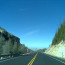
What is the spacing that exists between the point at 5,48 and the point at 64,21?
3921cm

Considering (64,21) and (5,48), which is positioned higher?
(64,21)

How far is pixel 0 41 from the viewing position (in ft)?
165

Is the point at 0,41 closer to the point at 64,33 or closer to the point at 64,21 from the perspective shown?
the point at 64,33

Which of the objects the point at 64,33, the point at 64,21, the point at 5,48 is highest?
the point at 64,21

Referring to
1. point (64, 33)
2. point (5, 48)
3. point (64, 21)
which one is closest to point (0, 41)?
point (5, 48)

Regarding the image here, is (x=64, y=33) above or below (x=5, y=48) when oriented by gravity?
above

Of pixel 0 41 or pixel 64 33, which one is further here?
pixel 64 33

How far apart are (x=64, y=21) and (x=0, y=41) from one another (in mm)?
42086

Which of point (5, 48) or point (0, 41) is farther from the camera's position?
point (5, 48)

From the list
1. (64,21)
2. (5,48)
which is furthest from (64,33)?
(5,48)

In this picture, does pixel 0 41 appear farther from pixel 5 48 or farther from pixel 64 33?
pixel 64 33

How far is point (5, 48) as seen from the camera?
55.3m

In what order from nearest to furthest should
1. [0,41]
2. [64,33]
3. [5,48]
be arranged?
[0,41]
[5,48]
[64,33]

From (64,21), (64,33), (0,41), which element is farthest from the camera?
(64,21)
